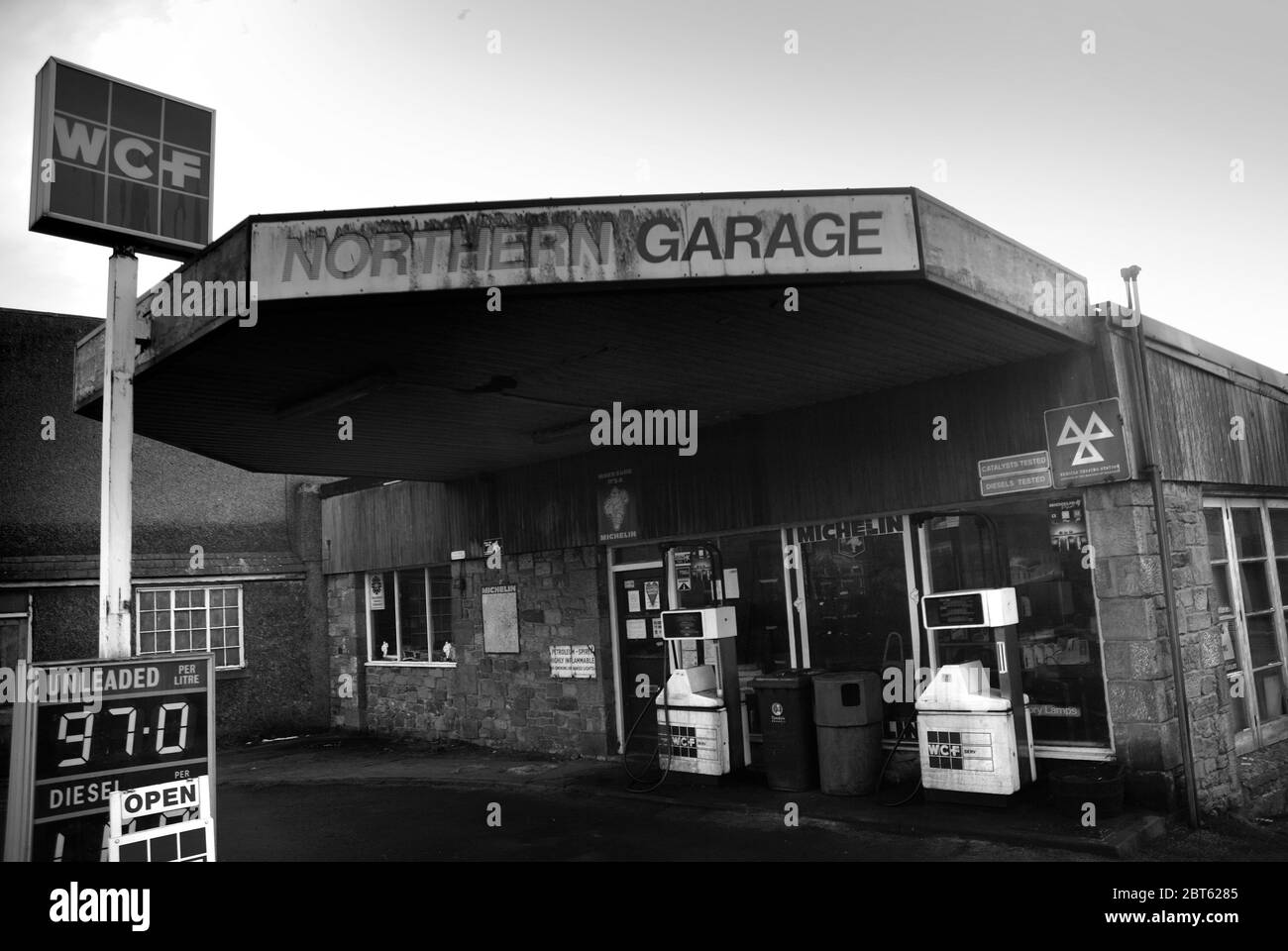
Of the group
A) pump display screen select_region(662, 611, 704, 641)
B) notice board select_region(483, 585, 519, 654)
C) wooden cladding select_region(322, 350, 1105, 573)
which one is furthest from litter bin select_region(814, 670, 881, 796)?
notice board select_region(483, 585, 519, 654)

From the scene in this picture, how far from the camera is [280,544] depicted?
649 inches

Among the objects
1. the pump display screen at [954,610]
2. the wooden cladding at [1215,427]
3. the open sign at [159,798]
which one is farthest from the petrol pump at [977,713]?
the open sign at [159,798]

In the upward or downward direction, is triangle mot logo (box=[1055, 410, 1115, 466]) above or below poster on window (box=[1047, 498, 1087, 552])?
above

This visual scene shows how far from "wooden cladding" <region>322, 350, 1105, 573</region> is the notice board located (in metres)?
0.60

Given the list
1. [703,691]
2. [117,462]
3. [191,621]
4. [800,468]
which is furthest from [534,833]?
[191,621]

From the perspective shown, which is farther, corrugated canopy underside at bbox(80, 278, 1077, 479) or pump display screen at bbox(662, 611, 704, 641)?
pump display screen at bbox(662, 611, 704, 641)

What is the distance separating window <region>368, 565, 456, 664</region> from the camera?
1395 centimetres

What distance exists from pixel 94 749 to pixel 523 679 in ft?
23.4

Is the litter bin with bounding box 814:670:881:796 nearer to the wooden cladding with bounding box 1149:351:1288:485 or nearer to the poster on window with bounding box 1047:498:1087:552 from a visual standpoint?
the poster on window with bounding box 1047:498:1087:552

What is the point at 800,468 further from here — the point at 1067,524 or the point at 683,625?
the point at 1067,524

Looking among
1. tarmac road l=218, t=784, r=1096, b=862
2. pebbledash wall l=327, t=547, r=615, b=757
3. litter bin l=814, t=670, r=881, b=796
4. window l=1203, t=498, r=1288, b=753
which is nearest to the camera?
tarmac road l=218, t=784, r=1096, b=862

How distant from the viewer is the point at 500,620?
12500 mm

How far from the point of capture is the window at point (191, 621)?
49.6ft
